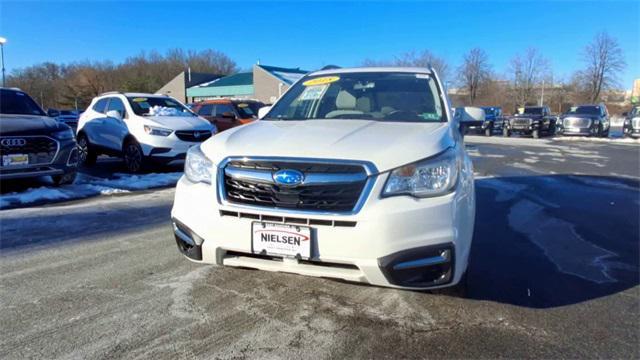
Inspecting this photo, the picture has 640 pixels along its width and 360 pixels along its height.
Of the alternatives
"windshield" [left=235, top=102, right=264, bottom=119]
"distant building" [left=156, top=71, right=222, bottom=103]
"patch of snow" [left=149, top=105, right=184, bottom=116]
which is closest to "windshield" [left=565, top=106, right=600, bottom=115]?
"windshield" [left=235, top=102, right=264, bottom=119]

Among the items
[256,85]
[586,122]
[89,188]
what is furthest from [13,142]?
[256,85]

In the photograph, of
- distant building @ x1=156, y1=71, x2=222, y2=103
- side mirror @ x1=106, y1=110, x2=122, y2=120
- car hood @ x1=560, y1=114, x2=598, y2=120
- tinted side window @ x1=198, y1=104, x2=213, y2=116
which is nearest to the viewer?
side mirror @ x1=106, y1=110, x2=122, y2=120

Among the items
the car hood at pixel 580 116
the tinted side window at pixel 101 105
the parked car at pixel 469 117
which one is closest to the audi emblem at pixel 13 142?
the tinted side window at pixel 101 105

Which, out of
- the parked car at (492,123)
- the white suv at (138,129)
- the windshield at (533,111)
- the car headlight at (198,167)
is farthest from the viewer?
the parked car at (492,123)

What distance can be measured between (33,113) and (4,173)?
1.70 metres

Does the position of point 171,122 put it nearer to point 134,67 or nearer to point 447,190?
point 447,190

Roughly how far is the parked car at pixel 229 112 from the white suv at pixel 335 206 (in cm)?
1020

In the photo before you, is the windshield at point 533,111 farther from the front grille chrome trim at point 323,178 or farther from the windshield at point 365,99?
the front grille chrome trim at point 323,178

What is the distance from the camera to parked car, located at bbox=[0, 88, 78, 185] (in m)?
6.33

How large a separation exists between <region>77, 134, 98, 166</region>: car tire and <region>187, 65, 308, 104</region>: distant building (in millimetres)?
34386

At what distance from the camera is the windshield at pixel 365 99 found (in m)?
3.72

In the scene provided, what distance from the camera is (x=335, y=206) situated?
96.3 inches

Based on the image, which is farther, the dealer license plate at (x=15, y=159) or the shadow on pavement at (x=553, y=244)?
the dealer license plate at (x=15, y=159)

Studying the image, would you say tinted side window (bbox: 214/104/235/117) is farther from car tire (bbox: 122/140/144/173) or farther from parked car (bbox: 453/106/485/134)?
parked car (bbox: 453/106/485/134)
